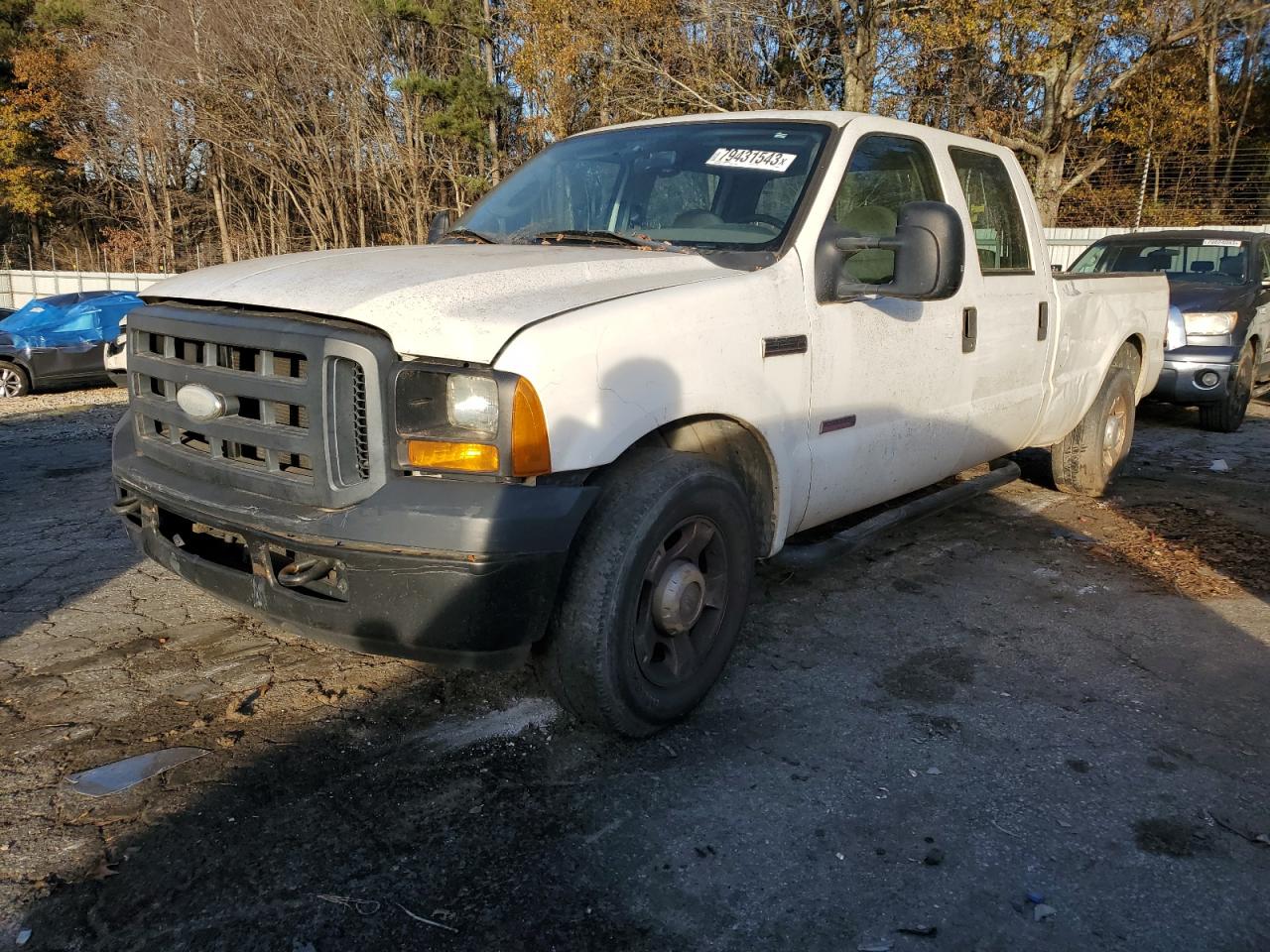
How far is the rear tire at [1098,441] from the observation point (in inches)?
239

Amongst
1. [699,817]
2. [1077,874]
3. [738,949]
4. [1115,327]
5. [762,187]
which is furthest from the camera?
[1115,327]

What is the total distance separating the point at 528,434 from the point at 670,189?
69.2 inches

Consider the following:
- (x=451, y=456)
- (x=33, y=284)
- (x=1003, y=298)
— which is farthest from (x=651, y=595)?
(x=33, y=284)

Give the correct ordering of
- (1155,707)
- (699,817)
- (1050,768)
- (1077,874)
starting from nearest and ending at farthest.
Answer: (1077,874) < (699,817) < (1050,768) < (1155,707)

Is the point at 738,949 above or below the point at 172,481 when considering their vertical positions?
below

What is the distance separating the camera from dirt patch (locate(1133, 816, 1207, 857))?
2.59m

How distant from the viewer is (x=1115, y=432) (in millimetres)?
6355

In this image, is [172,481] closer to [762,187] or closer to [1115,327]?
[762,187]

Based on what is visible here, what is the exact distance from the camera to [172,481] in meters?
3.03

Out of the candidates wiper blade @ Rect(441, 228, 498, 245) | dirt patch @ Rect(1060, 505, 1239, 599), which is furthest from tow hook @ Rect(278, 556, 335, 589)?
dirt patch @ Rect(1060, 505, 1239, 599)

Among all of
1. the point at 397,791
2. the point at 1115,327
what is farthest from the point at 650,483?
the point at 1115,327

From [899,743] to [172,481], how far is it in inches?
95.3

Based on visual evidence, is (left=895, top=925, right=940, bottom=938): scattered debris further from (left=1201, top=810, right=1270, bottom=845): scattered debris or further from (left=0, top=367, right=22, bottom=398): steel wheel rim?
(left=0, top=367, right=22, bottom=398): steel wheel rim

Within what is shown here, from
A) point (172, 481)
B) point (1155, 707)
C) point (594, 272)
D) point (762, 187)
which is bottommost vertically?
point (1155, 707)
